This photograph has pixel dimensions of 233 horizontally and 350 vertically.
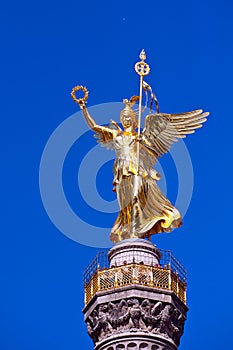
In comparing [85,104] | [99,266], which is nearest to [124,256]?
[99,266]

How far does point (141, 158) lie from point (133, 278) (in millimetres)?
6556

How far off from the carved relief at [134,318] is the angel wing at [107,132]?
869cm

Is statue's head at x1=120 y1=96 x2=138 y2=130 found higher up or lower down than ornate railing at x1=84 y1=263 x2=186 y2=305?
higher up

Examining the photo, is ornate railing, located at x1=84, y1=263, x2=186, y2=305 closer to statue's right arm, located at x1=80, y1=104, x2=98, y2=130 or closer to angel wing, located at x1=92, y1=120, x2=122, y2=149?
angel wing, located at x1=92, y1=120, x2=122, y2=149

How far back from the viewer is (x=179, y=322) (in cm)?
6831

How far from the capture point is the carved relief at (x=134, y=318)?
220 ft

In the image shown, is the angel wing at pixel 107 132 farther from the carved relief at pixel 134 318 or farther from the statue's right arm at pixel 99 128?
the carved relief at pixel 134 318

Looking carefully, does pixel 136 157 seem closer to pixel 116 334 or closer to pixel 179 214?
pixel 179 214

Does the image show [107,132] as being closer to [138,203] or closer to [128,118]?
[128,118]

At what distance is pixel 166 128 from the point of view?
73688mm

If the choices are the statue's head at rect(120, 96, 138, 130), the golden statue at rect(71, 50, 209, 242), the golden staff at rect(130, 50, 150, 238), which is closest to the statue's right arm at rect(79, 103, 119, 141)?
the golden statue at rect(71, 50, 209, 242)

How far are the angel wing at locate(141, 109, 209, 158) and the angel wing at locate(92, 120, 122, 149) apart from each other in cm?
126

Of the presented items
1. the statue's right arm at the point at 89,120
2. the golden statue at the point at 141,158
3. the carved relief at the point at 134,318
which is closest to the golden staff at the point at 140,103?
the golden statue at the point at 141,158

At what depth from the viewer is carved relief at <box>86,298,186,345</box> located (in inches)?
2635
